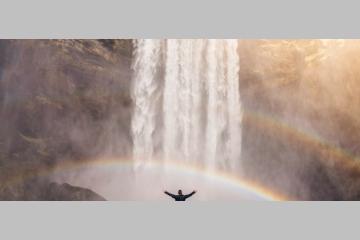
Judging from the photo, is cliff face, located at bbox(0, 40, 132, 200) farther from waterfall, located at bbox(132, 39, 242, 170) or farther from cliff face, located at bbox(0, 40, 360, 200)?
waterfall, located at bbox(132, 39, 242, 170)

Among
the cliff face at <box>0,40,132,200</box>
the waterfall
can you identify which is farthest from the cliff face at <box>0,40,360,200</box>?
the waterfall

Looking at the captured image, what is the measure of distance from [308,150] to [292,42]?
2423 mm

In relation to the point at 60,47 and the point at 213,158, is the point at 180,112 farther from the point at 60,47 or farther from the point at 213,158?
the point at 60,47

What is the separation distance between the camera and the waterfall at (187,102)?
11711mm

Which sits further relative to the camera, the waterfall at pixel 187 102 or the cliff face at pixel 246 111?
the waterfall at pixel 187 102

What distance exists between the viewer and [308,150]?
11602mm

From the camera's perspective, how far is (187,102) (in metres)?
11.7

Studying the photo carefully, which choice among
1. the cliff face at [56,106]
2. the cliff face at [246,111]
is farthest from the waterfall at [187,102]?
the cliff face at [56,106]

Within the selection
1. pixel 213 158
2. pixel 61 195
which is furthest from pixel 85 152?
pixel 213 158

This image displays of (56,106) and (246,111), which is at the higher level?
(56,106)

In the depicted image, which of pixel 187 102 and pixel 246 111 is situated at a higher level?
pixel 187 102

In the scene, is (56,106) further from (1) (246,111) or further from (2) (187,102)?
(1) (246,111)

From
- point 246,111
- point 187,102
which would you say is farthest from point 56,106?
point 246,111

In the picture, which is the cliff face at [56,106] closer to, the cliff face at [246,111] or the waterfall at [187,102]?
the cliff face at [246,111]
